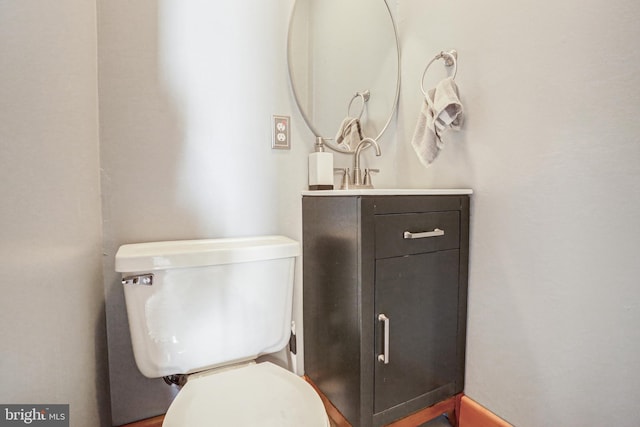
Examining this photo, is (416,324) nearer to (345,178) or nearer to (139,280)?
(345,178)

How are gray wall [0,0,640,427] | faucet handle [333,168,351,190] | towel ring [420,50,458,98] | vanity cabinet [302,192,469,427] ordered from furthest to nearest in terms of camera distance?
faucet handle [333,168,351,190], towel ring [420,50,458,98], vanity cabinet [302,192,469,427], gray wall [0,0,640,427]

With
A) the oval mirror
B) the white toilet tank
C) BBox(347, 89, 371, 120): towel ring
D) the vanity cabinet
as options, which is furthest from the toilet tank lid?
BBox(347, 89, 371, 120): towel ring

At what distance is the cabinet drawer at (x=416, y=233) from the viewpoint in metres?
0.88

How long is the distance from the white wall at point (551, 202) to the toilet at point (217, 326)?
2.14ft

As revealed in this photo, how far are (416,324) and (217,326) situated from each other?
609 mm

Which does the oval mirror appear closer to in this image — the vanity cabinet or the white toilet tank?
the vanity cabinet

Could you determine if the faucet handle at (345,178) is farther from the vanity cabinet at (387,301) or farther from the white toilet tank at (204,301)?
the white toilet tank at (204,301)

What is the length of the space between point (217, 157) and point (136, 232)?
35 centimetres

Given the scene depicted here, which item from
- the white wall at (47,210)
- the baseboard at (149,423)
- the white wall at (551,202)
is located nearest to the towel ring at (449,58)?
the white wall at (551,202)

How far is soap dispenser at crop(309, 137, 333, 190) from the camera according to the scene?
3.67 feet

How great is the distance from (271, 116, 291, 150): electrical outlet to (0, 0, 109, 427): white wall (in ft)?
1.79

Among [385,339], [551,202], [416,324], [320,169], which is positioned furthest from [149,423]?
[551,202]

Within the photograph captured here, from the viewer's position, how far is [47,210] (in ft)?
1.54

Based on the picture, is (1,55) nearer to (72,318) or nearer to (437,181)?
(72,318)
